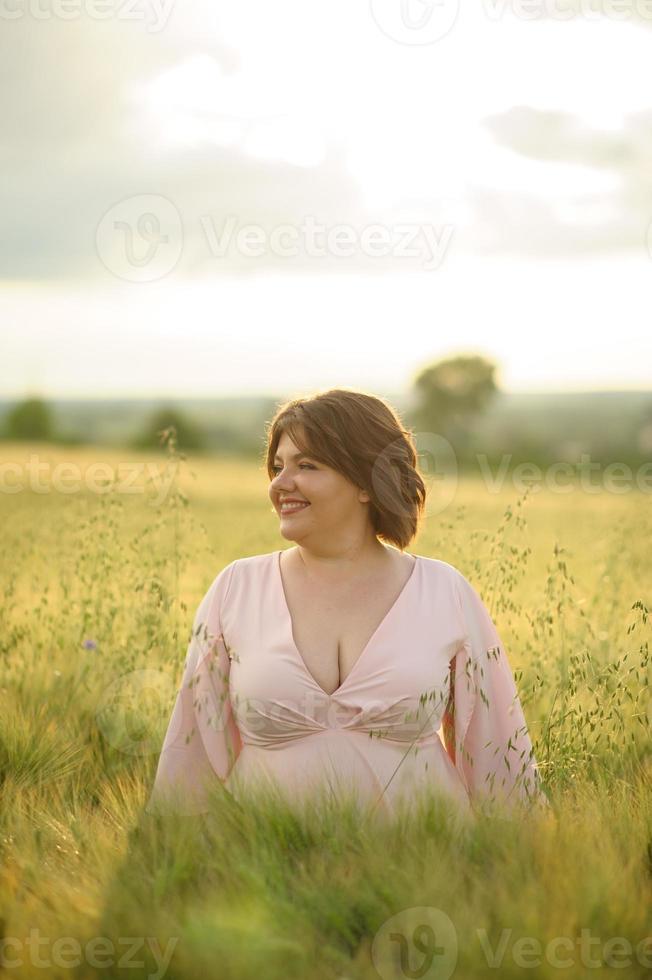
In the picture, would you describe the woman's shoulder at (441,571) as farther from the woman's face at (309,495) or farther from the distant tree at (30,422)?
the distant tree at (30,422)

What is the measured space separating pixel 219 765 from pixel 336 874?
1.09m

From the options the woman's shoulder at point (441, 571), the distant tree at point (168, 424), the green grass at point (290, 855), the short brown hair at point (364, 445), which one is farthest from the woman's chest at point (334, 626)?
the distant tree at point (168, 424)

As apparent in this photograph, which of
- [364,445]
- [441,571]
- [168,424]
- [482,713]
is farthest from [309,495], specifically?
[168,424]

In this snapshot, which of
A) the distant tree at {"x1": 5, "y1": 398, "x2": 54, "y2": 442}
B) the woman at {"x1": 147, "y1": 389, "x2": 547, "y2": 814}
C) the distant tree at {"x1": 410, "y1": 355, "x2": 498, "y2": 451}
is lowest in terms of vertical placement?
the woman at {"x1": 147, "y1": 389, "x2": 547, "y2": 814}

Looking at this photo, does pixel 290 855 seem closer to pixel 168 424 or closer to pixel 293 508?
pixel 293 508

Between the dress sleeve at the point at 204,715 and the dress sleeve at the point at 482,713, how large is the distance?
76 centimetres

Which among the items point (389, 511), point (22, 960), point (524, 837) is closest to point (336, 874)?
point (524, 837)

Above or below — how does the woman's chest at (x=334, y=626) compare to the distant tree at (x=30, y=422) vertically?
below

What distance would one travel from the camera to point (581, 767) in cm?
339

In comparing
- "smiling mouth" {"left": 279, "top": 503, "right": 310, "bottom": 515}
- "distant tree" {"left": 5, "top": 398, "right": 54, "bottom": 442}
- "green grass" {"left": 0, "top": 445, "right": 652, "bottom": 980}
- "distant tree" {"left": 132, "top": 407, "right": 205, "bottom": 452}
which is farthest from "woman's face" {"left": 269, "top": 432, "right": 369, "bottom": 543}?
"distant tree" {"left": 5, "top": 398, "right": 54, "bottom": 442}

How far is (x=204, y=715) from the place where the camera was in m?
3.32

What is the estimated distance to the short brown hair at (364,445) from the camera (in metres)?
3.22

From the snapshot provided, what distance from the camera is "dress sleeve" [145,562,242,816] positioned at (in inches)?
129

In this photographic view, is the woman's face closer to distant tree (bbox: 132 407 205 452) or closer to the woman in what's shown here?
the woman
